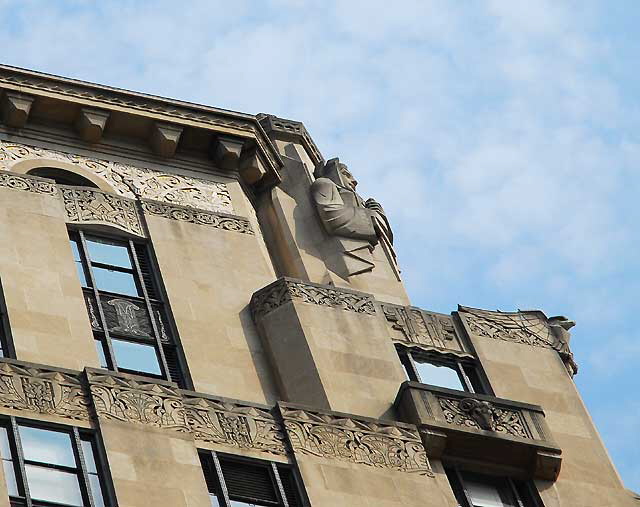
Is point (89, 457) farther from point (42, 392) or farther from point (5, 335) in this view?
point (5, 335)

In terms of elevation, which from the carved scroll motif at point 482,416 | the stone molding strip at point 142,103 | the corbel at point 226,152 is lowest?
the carved scroll motif at point 482,416

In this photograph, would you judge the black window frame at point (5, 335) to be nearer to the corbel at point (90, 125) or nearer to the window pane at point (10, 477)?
the window pane at point (10, 477)

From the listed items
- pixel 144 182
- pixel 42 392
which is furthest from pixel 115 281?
pixel 42 392

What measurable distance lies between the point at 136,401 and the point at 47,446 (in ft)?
5.86

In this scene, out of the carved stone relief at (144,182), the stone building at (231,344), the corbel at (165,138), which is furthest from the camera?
the corbel at (165,138)

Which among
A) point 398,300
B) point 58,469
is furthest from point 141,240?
point 58,469

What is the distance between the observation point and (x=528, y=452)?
35.6 meters

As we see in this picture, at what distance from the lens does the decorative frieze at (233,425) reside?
107 feet

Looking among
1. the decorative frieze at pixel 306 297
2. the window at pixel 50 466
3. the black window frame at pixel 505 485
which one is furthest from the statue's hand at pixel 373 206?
the window at pixel 50 466

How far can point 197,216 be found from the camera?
3856 centimetres

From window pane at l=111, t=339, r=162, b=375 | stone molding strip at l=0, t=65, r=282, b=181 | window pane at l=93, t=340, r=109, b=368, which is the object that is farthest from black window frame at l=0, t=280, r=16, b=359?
stone molding strip at l=0, t=65, r=282, b=181

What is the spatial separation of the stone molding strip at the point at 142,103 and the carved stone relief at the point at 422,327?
4.47 metres

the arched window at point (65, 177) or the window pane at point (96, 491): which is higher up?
the arched window at point (65, 177)

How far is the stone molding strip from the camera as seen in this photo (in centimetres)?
3962
